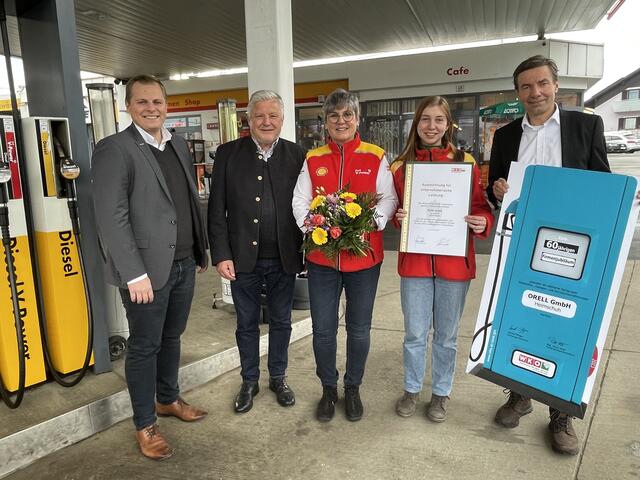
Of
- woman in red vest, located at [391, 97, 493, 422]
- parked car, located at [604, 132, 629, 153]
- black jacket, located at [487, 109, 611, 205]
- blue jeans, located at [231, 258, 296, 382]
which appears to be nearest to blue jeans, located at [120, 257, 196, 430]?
blue jeans, located at [231, 258, 296, 382]

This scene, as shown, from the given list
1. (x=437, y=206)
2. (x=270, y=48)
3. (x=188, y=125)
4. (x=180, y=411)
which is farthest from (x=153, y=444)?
(x=188, y=125)

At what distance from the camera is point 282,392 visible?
3.11 meters

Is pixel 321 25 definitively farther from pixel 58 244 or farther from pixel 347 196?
pixel 347 196

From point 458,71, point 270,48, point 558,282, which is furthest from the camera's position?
point 458,71

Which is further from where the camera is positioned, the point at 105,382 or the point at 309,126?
the point at 309,126

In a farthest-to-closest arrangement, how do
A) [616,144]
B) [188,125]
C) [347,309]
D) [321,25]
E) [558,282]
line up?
1. [616,144]
2. [188,125]
3. [321,25]
4. [347,309]
5. [558,282]

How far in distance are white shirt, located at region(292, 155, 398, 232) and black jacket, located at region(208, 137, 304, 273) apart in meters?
0.12

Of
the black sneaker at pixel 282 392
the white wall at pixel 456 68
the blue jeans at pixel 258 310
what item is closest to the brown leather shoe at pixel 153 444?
the blue jeans at pixel 258 310

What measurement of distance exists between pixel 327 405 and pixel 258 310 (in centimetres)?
71

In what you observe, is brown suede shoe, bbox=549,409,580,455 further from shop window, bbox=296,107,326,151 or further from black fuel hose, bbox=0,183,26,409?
shop window, bbox=296,107,326,151

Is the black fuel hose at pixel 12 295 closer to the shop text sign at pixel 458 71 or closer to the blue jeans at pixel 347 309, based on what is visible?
the blue jeans at pixel 347 309

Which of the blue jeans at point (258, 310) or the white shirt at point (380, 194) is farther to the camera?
the blue jeans at point (258, 310)

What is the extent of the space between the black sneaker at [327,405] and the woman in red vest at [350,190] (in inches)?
1.0

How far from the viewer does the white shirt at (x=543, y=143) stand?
243cm
